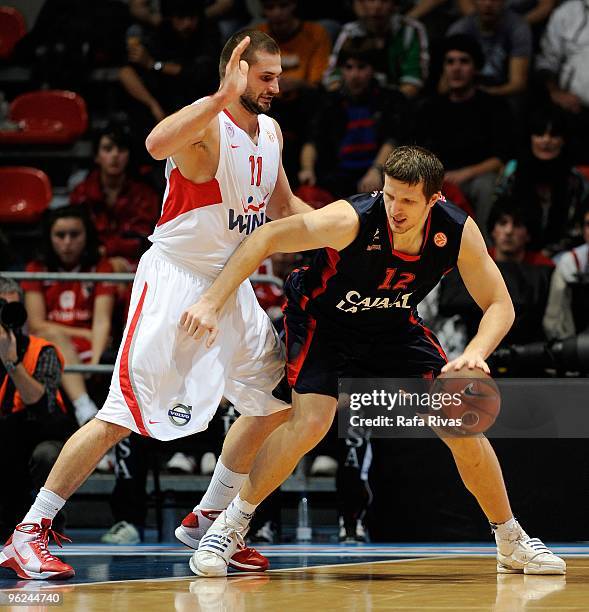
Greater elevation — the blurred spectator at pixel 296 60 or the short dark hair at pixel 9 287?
the blurred spectator at pixel 296 60

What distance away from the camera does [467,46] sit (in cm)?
843

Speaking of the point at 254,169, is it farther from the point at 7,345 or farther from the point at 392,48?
the point at 392,48

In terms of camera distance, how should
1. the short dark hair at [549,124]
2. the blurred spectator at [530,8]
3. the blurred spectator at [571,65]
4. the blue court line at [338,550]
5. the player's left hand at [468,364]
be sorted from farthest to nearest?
1. the blurred spectator at [530,8]
2. the blurred spectator at [571,65]
3. the short dark hair at [549,124]
4. the blue court line at [338,550]
5. the player's left hand at [468,364]

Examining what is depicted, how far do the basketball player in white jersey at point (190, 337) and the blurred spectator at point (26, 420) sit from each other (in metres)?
1.49

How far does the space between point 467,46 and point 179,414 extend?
4823 millimetres

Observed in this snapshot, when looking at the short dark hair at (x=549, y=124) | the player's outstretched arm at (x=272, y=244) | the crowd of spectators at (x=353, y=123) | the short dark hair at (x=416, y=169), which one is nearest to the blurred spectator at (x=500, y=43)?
the crowd of spectators at (x=353, y=123)

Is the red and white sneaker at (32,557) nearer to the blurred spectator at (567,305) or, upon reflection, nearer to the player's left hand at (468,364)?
the player's left hand at (468,364)

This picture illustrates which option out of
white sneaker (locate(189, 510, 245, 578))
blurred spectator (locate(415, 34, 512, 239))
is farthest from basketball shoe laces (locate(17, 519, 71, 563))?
blurred spectator (locate(415, 34, 512, 239))

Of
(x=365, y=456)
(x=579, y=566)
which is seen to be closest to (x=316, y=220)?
(x=579, y=566)

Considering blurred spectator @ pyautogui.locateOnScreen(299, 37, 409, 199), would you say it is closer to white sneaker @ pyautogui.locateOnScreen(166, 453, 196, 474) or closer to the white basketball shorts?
white sneaker @ pyautogui.locateOnScreen(166, 453, 196, 474)

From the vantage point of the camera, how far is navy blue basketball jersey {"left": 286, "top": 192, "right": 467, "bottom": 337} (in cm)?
435

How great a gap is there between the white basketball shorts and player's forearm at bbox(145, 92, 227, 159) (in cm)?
54

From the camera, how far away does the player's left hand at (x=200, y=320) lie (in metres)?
4.26

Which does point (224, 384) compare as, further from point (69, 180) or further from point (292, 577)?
point (69, 180)
